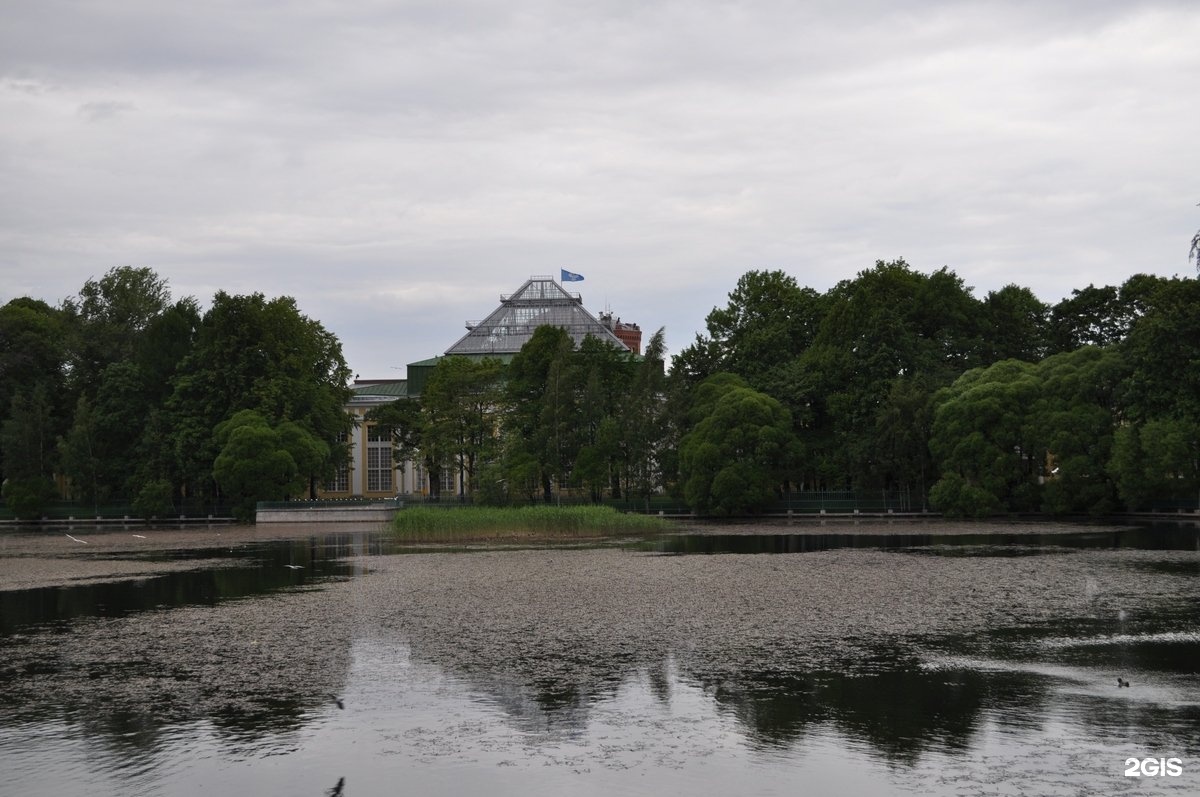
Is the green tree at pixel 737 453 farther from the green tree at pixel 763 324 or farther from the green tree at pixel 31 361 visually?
the green tree at pixel 31 361

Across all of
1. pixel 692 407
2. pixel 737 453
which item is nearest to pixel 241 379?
pixel 692 407

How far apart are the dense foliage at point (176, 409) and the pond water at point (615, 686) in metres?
46.1

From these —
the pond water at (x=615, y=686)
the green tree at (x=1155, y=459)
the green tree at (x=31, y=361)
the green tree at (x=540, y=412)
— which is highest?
→ the green tree at (x=31, y=361)

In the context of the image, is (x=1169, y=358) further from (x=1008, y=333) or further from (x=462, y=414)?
(x=462, y=414)

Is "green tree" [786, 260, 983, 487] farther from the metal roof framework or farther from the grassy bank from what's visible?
the metal roof framework

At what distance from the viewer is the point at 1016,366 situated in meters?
66.8

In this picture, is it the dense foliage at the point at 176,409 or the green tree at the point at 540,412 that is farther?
the dense foliage at the point at 176,409

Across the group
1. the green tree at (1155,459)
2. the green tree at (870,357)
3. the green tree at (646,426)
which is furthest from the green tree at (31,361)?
the green tree at (1155,459)

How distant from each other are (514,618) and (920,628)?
748cm

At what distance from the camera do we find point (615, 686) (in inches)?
640

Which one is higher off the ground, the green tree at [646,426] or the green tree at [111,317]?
the green tree at [111,317]

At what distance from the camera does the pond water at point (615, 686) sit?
1220cm

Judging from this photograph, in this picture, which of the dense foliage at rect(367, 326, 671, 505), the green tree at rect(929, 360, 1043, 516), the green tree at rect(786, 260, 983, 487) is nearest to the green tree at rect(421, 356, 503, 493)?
the dense foliage at rect(367, 326, 671, 505)

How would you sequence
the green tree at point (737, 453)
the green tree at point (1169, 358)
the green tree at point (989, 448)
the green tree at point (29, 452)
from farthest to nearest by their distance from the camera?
the green tree at point (29, 452) → the green tree at point (737, 453) → the green tree at point (989, 448) → the green tree at point (1169, 358)
